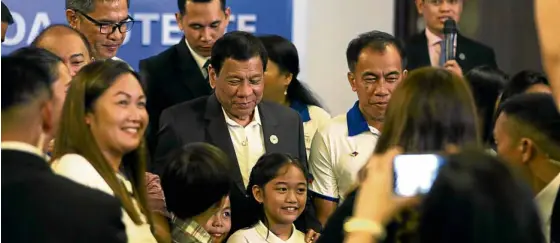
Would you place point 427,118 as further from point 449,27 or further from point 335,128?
point 449,27

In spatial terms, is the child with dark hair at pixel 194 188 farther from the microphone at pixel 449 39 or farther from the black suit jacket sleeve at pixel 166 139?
the microphone at pixel 449 39

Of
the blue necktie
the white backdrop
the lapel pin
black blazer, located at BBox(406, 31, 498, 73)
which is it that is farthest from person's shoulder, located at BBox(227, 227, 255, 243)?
the white backdrop

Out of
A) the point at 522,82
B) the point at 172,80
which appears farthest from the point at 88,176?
the point at 522,82

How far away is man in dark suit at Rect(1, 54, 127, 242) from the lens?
6.96 ft

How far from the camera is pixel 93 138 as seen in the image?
2736 millimetres

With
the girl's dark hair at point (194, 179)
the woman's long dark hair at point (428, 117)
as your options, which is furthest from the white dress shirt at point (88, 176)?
the girl's dark hair at point (194, 179)

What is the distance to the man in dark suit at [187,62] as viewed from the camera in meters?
4.18

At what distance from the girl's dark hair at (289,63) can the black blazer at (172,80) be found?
1.09 feet

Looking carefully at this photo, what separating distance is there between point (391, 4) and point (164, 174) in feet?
8.40

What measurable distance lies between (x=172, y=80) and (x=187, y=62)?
3.5 inches

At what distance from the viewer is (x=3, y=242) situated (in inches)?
84.8

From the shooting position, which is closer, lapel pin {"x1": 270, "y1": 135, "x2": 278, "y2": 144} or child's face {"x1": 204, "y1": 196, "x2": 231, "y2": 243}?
child's face {"x1": 204, "y1": 196, "x2": 231, "y2": 243}

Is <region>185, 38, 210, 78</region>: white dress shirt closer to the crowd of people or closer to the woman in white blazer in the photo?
the crowd of people

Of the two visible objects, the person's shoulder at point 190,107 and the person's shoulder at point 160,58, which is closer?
the person's shoulder at point 190,107
